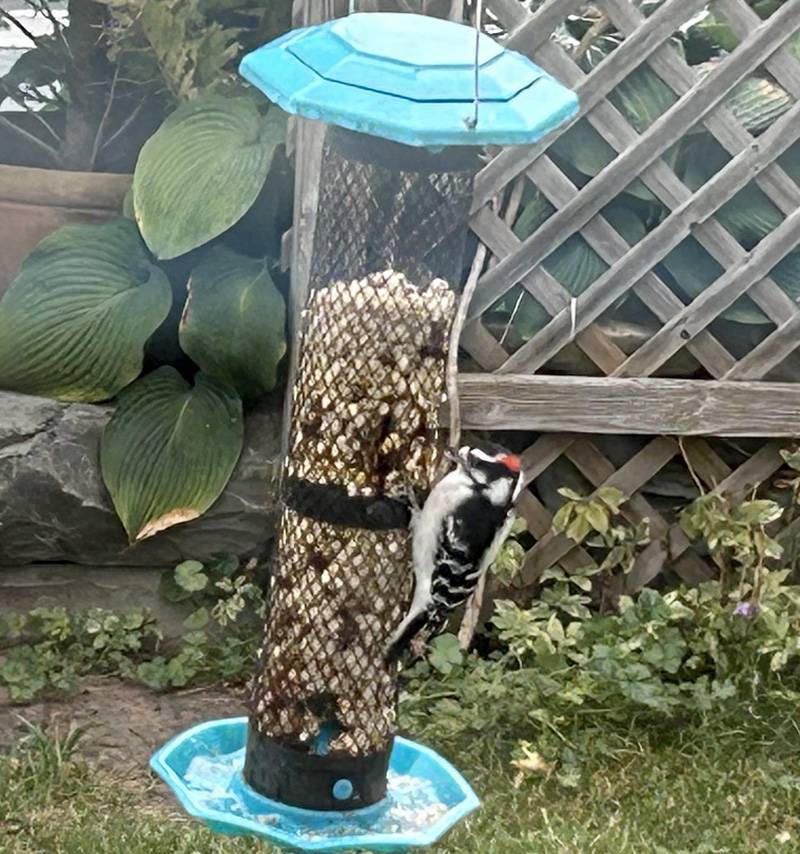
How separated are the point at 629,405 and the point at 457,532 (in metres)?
1.89

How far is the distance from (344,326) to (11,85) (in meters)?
3.02

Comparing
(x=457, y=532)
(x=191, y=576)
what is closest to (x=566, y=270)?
(x=191, y=576)

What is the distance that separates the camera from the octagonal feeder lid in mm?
1724

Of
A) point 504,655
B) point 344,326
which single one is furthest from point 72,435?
point 344,326

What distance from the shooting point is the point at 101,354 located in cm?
396

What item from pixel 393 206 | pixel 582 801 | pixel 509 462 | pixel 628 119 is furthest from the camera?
pixel 628 119

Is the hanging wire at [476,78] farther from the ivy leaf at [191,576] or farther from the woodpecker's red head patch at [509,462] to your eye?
the ivy leaf at [191,576]

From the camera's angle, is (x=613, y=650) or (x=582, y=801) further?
(x=613, y=650)

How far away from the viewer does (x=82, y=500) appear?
3.96 meters

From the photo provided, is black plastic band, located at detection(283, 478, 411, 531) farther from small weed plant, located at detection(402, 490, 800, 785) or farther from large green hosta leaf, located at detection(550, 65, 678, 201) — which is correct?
large green hosta leaf, located at detection(550, 65, 678, 201)

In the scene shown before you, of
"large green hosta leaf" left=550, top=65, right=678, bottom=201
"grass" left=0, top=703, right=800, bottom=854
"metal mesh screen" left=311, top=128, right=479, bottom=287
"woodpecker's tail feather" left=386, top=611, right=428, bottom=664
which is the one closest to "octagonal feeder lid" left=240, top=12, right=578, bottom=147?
"metal mesh screen" left=311, top=128, right=479, bottom=287

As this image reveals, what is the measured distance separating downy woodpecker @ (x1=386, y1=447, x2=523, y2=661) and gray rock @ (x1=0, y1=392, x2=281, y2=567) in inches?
69.5

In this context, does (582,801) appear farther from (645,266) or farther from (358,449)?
(358,449)

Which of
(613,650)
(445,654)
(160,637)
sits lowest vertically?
(160,637)
